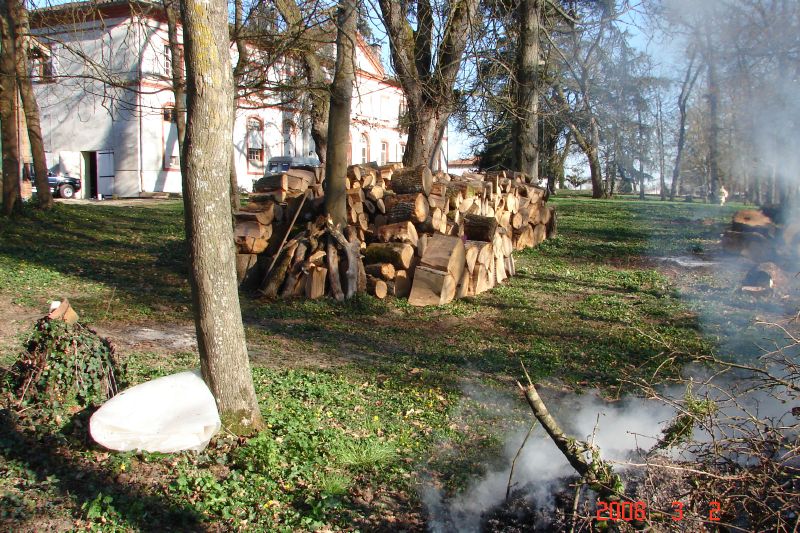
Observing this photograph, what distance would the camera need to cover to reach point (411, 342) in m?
6.95

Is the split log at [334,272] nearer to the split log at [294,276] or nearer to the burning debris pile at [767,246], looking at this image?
the split log at [294,276]

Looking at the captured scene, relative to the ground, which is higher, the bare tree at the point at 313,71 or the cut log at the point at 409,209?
the bare tree at the point at 313,71

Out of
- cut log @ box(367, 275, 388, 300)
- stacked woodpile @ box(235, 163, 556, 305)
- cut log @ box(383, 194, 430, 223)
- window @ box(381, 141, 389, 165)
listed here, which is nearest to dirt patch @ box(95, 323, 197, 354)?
stacked woodpile @ box(235, 163, 556, 305)

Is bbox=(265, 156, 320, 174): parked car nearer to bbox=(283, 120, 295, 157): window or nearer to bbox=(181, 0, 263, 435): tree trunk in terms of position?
bbox=(283, 120, 295, 157): window

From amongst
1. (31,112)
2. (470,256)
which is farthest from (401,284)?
(31,112)

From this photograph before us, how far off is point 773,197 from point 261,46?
8.95 m

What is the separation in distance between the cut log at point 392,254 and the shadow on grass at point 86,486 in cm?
544

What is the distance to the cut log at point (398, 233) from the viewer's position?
29.4 ft

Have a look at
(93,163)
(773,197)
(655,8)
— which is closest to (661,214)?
(773,197)

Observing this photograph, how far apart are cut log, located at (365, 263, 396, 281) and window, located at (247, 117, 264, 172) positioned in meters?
23.8

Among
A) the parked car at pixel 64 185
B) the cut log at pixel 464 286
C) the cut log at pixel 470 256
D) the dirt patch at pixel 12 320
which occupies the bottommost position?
the dirt patch at pixel 12 320

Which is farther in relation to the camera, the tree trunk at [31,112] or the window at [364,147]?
the window at [364,147]

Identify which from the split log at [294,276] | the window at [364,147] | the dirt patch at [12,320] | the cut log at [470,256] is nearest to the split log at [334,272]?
the split log at [294,276]

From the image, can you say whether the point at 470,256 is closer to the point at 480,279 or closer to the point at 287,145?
the point at 480,279
